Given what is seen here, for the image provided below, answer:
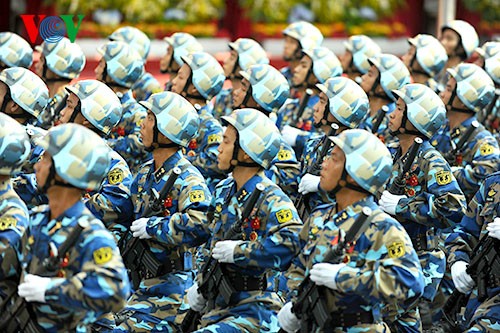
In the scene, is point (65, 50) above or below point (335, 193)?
below

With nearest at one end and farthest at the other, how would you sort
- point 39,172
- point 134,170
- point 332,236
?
1. point 39,172
2. point 332,236
3. point 134,170

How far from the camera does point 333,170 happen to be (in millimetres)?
6555

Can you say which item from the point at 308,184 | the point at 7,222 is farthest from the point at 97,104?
the point at 7,222

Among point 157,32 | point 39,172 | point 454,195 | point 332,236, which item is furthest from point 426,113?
point 157,32

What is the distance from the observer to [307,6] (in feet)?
69.9

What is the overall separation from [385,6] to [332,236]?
609 inches

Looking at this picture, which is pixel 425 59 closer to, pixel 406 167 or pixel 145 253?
pixel 406 167

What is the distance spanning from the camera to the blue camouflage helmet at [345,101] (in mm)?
9438

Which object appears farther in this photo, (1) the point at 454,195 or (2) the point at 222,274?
(1) the point at 454,195

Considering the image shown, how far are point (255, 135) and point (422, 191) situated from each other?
1625 millimetres

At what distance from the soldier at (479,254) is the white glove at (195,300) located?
1675 mm

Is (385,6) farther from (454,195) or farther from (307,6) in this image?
(454,195)

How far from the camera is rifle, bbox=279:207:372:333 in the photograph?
6340mm

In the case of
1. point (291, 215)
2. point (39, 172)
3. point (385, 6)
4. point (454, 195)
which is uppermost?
point (39, 172)
